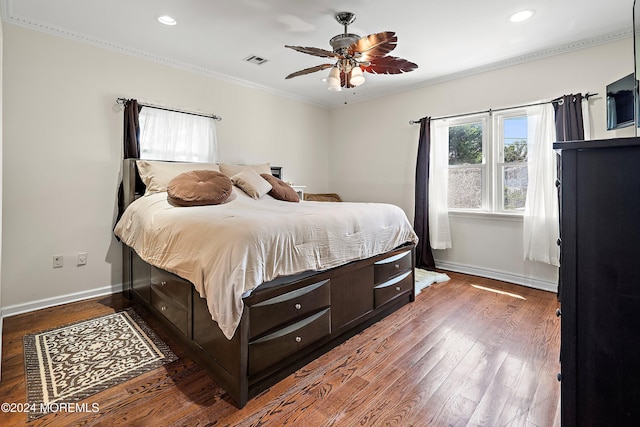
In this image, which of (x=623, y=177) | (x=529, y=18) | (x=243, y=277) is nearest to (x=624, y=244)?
(x=623, y=177)

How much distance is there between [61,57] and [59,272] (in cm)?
199

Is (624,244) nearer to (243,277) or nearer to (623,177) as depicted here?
(623,177)

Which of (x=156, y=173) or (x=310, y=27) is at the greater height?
(x=310, y=27)

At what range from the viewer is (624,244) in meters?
0.85

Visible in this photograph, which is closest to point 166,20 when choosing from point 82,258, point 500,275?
point 82,258

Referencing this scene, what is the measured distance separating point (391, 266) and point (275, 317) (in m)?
1.26

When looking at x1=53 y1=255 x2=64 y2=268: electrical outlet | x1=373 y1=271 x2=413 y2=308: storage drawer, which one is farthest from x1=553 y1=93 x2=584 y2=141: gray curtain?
x1=53 y1=255 x2=64 y2=268: electrical outlet

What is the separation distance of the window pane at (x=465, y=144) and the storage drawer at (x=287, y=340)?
3.00 meters

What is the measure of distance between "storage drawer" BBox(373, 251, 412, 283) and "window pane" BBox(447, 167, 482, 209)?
5.29 feet

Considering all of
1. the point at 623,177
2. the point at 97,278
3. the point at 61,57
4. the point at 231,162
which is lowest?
the point at 97,278

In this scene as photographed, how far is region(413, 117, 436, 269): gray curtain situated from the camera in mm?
4113

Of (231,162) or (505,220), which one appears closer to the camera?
(505,220)

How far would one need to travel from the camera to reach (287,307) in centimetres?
177

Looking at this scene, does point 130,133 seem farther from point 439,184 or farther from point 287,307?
point 439,184
